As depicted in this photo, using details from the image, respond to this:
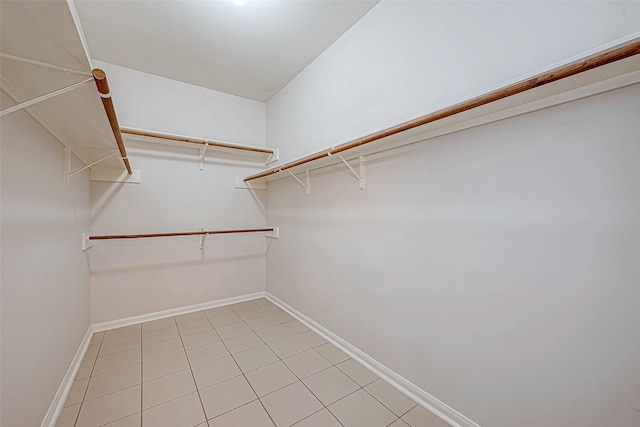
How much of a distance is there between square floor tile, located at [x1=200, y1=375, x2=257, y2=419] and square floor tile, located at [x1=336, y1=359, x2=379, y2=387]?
656 millimetres

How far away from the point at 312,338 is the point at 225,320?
1.00 meters

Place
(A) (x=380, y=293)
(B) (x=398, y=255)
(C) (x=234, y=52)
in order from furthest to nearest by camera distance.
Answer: (C) (x=234, y=52), (A) (x=380, y=293), (B) (x=398, y=255)

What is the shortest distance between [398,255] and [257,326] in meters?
1.68

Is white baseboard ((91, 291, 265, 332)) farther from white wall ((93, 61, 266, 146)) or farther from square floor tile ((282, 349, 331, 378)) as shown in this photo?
white wall ((93, 61, 266, 146))

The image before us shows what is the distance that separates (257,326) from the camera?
8.27 feet

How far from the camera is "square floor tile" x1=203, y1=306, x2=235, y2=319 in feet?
9.14

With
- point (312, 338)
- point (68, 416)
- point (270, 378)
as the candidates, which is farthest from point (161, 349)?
point (312, 338)

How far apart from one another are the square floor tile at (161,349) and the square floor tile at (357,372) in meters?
1.37

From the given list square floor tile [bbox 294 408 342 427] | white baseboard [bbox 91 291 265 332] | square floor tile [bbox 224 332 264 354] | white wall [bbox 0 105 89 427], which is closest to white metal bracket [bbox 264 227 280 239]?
white baseboard [bbox 91 291 265 332]

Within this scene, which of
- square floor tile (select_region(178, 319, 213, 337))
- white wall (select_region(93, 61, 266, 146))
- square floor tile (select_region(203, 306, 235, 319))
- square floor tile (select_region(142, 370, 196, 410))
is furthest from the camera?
square floor tile (select_region(203, 306, 235, 319))

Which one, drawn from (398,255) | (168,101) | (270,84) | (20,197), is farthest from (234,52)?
(398,255)

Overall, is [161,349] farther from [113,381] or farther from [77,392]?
[77,392]

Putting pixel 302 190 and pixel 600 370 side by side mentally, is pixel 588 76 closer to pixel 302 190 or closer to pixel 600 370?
pixel 600 370

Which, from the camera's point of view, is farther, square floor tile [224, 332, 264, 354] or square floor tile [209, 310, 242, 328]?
square floor tile [209, 310, 242, 328]
